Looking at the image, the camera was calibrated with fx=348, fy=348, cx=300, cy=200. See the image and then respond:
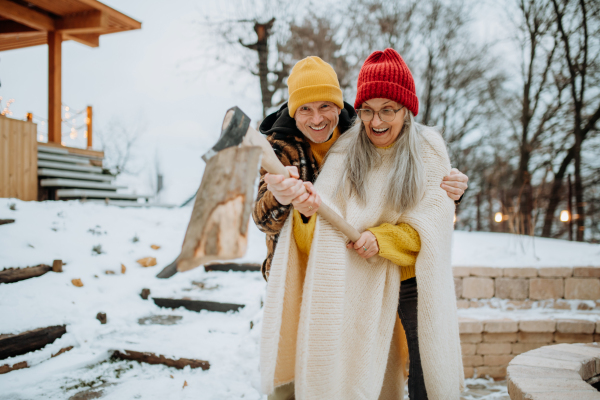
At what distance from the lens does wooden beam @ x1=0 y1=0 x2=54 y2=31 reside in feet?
22.4

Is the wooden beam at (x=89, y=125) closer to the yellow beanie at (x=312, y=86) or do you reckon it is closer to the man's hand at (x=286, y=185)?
the yellow beanie at (x=312, y=86)

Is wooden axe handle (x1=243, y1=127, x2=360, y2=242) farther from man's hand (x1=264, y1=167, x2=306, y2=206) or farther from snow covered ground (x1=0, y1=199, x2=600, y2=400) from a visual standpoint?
snow covered ground (x1=0, y1=199, x2=600, y2=400)

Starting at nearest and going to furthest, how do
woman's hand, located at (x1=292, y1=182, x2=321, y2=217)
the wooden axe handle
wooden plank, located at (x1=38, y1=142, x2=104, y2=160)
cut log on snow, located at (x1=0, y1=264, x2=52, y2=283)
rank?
the wooden axe handle < woman's hand, located at (x1=292, y1=182, x2=321, y2=217) < cut log on snow, located at (x1=0, y1=264, x2=52, y2=283) < wooden plank, located at (x1=38, y1=142, x2=104, y2=160)

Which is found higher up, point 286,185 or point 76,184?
point 76,184

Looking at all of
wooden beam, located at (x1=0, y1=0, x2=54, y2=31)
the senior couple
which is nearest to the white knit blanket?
the senior couple

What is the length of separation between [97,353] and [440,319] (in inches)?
117

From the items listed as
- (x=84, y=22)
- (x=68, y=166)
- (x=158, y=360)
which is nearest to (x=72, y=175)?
(x=68, y=166)

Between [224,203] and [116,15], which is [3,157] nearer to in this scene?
[116,15]

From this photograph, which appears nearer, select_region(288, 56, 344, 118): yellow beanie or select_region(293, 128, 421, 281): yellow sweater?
select_region(293, 128, 421, 281): yellow sweater

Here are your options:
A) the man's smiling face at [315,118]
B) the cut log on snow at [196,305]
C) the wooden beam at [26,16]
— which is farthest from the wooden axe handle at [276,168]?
the wooden beam at [26,16]

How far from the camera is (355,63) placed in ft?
33.7

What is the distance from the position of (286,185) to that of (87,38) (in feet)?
31.9

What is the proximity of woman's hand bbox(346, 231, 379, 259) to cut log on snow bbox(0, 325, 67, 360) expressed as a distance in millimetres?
3043

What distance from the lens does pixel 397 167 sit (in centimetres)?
169
